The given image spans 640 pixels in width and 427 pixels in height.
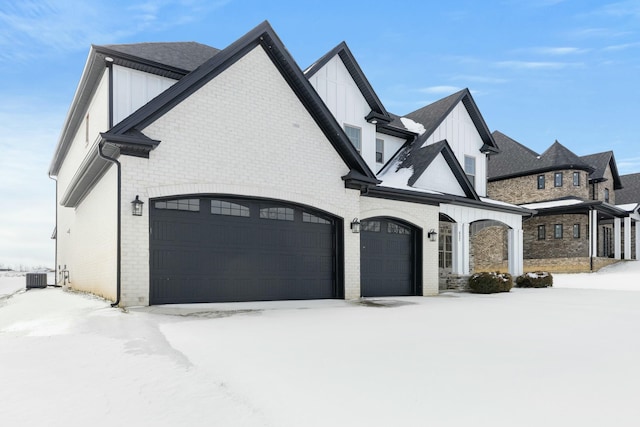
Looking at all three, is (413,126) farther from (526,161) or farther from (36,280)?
(36,280)

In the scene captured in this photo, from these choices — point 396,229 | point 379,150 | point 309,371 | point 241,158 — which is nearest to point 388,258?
point 396,229

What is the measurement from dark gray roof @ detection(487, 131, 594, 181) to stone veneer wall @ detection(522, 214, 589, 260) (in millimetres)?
3593

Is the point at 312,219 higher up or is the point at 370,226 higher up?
the point at 312,219

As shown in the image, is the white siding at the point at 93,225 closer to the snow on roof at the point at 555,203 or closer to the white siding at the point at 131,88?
the white siding at the point at 131,88

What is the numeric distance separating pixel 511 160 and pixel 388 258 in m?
22.6

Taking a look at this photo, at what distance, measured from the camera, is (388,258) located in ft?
51.4

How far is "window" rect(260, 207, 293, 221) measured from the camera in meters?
12.2

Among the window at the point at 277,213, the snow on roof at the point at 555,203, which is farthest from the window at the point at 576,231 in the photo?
the window at the point at 277,213

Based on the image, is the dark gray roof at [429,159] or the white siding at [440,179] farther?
the white siding at [440,179]

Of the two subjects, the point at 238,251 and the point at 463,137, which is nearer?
the point at 238,251

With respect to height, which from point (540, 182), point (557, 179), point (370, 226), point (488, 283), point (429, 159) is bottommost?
point (488, 283)

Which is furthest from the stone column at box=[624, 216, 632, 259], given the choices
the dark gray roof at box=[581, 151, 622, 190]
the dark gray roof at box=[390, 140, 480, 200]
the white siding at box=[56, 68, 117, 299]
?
the white siding at box=[56, 68, 117, 299]

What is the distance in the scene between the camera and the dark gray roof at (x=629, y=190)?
36.3 m

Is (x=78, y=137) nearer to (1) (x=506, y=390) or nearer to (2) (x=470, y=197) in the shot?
(2) (x=470, y=197)
